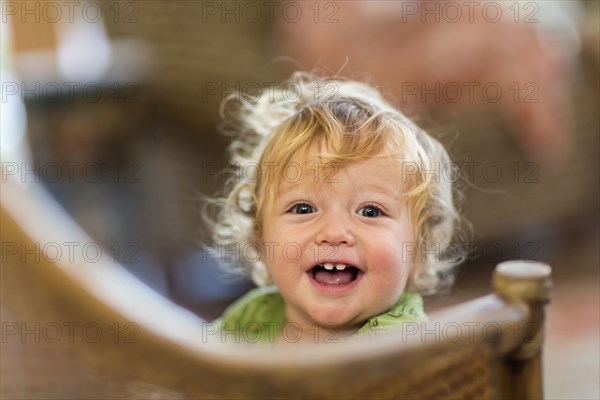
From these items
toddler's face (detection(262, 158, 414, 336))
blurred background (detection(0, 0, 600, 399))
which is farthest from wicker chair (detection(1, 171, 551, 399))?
blurred background (detection(0, 0, 600, 399))

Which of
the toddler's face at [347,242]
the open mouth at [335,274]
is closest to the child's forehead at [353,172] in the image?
the toddler's face at [347,242]

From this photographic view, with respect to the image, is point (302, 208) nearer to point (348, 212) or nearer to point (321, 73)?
point (348, 212)

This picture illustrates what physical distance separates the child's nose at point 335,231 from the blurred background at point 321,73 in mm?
1170

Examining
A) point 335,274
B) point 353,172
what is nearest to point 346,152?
point 353,172

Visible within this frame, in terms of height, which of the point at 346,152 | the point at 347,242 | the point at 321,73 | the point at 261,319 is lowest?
the point at 261,319

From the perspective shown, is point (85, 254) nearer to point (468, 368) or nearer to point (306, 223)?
point (306, 223)

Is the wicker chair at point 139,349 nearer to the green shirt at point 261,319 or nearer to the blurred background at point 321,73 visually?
the green shirt at point 261,319

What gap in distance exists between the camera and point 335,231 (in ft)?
3.87

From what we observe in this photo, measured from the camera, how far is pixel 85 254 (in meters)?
1.11

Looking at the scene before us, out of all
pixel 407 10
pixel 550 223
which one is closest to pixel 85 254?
pixel 407 10

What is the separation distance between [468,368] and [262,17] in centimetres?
173

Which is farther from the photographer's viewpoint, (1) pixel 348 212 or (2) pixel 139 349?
(1) pixel 348 212

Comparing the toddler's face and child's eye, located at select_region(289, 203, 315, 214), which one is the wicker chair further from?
child's eye, located at select_region(289, 203, 315, 214)

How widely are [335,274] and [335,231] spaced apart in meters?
0.06
